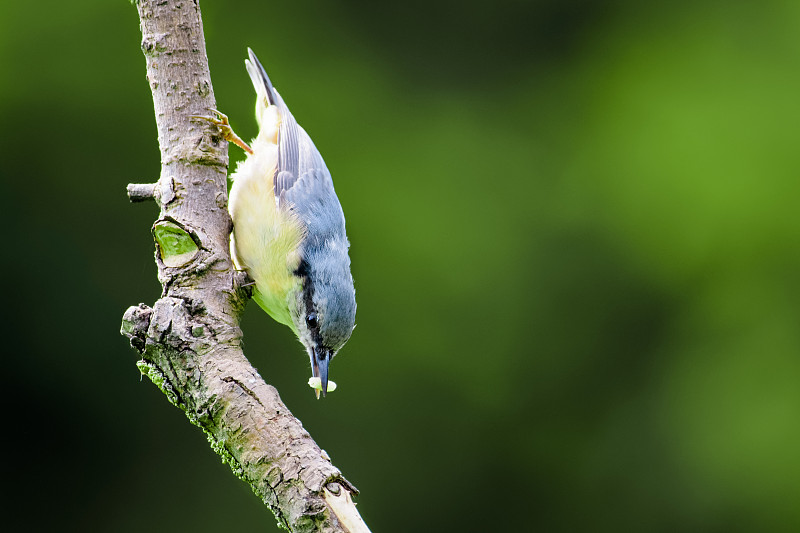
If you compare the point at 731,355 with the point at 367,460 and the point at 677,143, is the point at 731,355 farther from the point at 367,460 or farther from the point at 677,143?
the point at 367,460

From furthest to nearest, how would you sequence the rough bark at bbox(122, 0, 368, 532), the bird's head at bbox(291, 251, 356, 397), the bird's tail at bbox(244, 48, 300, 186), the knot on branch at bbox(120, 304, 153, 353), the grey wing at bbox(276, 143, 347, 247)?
the bird's tail at bbox(244, 48, 300, 186) → the grey wing at bbox(276, 143, 347, 247) → the bird's head at bbox(291, 251, 356, 397) → the knot on branch at bbox(120, 304, 153, 353) → the rough bark at bbox(122, 0, 368, 532)

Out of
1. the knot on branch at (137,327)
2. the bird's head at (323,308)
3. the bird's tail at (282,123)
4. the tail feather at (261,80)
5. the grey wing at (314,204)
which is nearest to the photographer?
the knot on branch at (137,327)

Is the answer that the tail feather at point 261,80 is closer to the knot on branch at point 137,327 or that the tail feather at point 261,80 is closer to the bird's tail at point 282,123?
the bird's tail at point 282,123

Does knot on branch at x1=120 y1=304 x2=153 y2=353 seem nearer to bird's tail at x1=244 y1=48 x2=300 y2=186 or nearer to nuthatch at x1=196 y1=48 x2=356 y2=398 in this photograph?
nuthatch at x1=196 y1=48 x2=356 y2=398

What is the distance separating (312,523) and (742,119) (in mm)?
4179

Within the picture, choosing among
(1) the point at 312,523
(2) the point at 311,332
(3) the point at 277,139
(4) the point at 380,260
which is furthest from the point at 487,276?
(1) the point at 312,523

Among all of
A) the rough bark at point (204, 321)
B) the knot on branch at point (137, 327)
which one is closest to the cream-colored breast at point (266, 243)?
the rough bark at point (204, 321)

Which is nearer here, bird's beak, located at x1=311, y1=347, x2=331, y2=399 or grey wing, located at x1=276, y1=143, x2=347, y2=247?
bird's beak, located at x1=311, y1=347, x2=331, y2=399

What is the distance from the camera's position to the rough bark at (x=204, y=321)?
1.42m

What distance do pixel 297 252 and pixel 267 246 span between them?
10 centimetres

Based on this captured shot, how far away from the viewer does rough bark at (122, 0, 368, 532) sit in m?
1.42

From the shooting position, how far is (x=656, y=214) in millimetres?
4750

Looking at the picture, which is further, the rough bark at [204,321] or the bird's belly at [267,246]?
the bird's belly at [267,246]

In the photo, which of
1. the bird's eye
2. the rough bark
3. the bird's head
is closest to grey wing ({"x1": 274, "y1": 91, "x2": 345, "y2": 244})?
the bird's head
